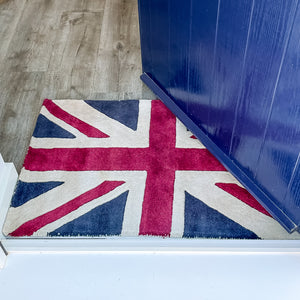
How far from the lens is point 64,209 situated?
144 centimetres

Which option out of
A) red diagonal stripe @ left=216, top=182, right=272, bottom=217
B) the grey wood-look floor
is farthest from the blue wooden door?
the grey wood-look floor

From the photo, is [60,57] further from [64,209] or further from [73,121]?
[64,209]

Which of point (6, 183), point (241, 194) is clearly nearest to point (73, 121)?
point (6, 183)

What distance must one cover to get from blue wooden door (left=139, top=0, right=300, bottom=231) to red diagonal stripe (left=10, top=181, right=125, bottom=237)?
448 millimetres

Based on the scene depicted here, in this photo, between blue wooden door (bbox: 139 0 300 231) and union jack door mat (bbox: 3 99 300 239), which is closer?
blue wooden door (bbox: 139 0 300 231)

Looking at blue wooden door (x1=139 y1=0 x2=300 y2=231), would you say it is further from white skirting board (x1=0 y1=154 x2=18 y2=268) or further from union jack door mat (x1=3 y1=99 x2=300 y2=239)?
white skirting board (x1=0 y1=154 x2=18 y2=268)

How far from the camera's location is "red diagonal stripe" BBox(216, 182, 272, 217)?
4.66 ft

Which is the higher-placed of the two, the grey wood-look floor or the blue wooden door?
the blue wooden door

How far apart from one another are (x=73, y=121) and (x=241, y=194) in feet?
2.69

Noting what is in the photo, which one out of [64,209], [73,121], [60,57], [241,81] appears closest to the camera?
[241,81]

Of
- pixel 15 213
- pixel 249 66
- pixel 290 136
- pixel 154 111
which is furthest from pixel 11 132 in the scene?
pixel 290 136
